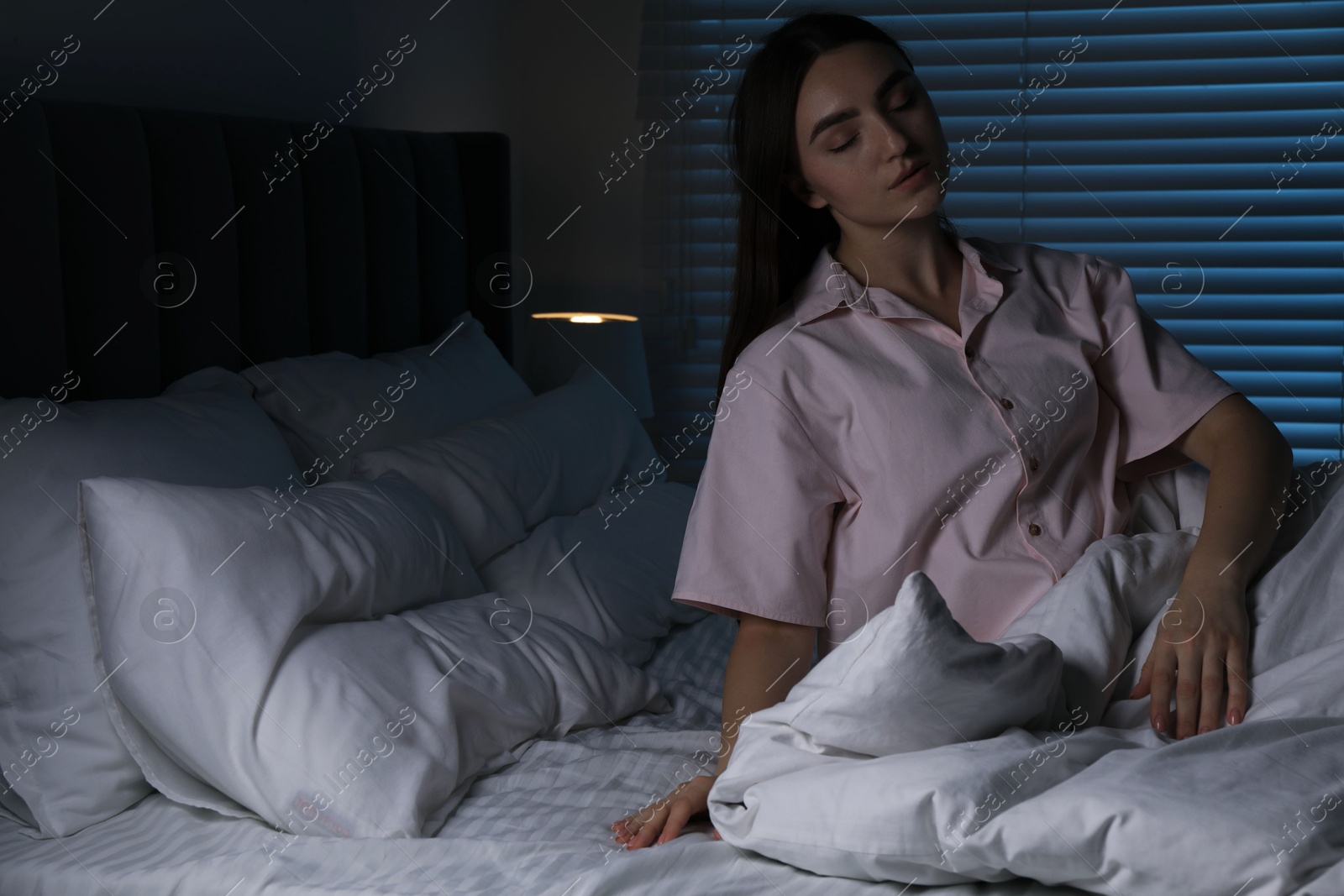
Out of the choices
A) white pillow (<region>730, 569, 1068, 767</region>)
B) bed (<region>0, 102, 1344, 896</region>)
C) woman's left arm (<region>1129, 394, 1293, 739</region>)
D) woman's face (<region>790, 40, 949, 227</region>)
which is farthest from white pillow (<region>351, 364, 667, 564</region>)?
woman's left arm (<region>1129, 394, 1293, 739</region>)

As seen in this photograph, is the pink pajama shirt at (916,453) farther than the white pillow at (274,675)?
Yes

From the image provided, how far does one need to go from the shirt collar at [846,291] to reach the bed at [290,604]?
1.06ft

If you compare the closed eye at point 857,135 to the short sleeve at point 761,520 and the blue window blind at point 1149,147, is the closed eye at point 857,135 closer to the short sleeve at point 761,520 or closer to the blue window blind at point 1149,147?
the short sleeve at point 761,520

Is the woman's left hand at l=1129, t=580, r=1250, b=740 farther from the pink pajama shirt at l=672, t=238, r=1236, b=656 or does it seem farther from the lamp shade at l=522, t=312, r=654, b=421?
the lamp shade at l=522, t=312, r=654, b=421

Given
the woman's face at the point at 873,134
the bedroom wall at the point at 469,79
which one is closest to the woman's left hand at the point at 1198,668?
the woman's face at the point at 873,134

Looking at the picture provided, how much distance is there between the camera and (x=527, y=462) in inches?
67.9

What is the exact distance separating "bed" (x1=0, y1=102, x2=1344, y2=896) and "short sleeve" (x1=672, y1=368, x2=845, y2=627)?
22cm

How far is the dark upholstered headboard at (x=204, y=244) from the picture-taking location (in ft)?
4.23

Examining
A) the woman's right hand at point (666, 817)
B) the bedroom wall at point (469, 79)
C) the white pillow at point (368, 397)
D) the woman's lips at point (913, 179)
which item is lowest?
the woman's right hand at point (666, 817)

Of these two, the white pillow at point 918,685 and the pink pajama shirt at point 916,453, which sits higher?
the pink pajama shirt at point 916,453

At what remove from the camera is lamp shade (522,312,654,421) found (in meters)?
2.61

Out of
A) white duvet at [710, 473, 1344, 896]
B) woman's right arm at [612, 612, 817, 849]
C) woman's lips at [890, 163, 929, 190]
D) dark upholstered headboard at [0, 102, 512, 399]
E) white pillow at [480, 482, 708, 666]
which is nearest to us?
white duvet at [710, 473, 1344, 896]

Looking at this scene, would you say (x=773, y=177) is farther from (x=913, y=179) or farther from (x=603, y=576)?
(x=603, y=576)

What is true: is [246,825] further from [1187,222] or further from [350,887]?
[1187,222]
